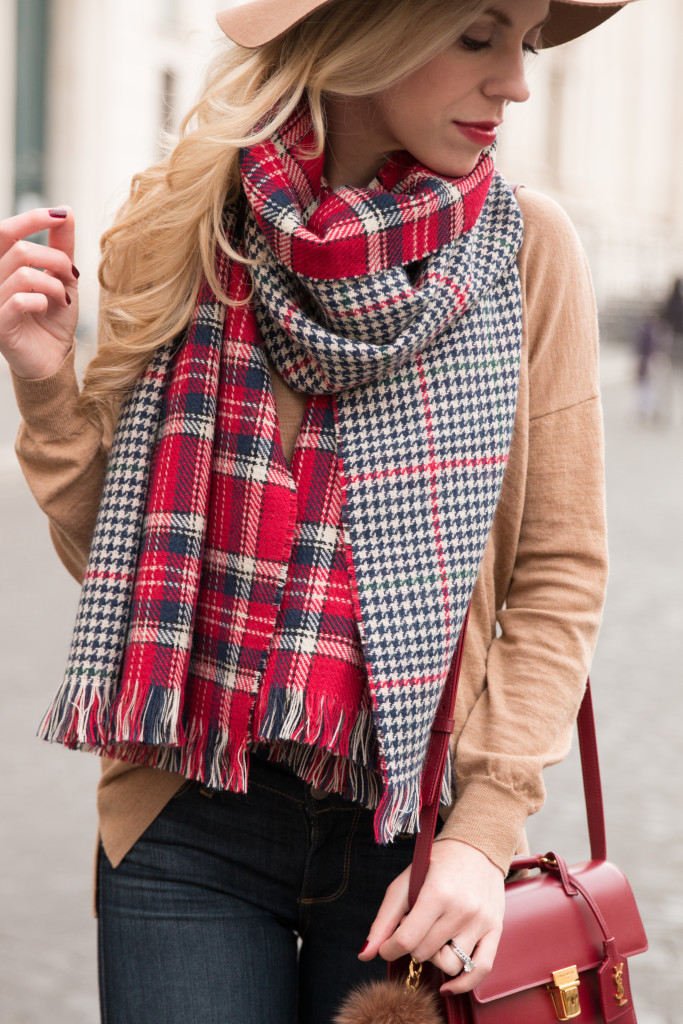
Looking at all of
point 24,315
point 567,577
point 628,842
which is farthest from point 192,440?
point 628,842

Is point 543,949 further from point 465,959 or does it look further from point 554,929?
point 465,959

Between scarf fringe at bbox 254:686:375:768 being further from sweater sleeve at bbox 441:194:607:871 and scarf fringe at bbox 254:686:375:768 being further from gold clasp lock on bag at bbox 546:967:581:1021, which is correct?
gold clasp lock on bag at bbox 546:967:581:1021

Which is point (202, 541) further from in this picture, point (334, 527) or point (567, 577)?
point (567, 577)

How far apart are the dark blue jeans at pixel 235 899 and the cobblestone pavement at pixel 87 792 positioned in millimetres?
1561

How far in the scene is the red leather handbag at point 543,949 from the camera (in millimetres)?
1438

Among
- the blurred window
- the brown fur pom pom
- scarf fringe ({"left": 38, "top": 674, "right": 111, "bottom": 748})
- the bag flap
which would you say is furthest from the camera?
the blurred window

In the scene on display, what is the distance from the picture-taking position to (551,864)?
1.61m

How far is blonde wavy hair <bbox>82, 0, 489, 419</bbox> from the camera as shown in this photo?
1571 millimetres

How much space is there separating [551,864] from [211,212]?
0.97 m

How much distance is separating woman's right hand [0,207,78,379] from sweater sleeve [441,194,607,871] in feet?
2.00

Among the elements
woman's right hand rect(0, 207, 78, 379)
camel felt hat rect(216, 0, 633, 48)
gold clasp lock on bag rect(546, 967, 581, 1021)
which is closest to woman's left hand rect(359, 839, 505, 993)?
gold clasp lock on bag rect(546, 967, 581, 1021)

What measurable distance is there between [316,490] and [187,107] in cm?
318

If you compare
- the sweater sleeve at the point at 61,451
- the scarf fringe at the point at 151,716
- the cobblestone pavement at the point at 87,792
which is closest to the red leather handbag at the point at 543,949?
the scarf fringe at the point at 151,716

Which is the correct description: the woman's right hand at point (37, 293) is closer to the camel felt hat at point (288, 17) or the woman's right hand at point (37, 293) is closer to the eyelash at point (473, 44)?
the camel felt hat at point (288, 17)
